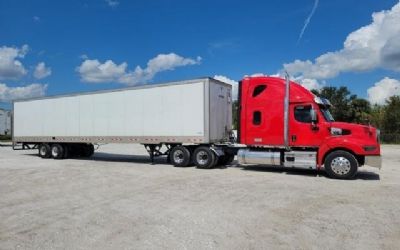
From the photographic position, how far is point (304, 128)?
14.6 meters

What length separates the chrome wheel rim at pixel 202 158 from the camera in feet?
55.5

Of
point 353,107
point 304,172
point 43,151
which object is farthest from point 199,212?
point 353,107

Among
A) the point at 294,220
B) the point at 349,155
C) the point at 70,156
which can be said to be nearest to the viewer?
the point at 294,220

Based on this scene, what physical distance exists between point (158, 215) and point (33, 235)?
243 centimetres

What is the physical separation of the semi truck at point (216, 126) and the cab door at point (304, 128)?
1.5 inches

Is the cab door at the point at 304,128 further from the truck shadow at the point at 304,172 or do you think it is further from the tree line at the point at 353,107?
the tree line at the point at 353,107

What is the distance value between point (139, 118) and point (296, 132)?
7.76 metres

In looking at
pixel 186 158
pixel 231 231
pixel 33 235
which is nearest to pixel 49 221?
pixel 33 235

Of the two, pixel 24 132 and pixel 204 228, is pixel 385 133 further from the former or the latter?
pixel 204 228

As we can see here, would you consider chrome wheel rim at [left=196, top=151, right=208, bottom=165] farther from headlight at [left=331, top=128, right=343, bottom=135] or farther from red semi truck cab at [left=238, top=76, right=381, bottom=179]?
headlight at [left=331, top=128, right=343, bottom=135]

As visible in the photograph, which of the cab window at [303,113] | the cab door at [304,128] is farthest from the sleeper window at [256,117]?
the cab window at [303,113]

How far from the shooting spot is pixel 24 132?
2470 centimetres

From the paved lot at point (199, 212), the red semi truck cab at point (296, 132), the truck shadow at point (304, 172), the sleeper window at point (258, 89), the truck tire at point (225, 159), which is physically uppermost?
the sleeper window at point (258, 89)

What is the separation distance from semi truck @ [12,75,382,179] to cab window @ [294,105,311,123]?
37 mm
